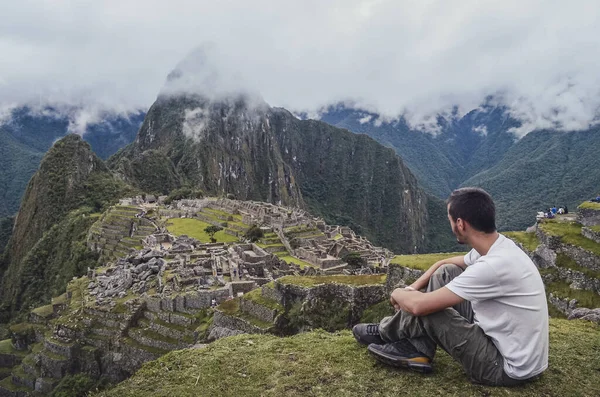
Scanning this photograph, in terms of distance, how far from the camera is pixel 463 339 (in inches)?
174

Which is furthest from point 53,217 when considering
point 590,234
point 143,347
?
point 590,234

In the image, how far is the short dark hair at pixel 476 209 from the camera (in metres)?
4.38

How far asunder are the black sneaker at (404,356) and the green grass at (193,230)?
3788 centimetres

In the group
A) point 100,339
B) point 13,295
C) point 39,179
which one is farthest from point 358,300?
point 39,179

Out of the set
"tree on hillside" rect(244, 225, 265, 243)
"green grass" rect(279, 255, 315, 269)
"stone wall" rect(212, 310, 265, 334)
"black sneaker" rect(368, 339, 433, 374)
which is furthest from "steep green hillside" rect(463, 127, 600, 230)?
"black sneaker" rect(368, 339, 433, 374)

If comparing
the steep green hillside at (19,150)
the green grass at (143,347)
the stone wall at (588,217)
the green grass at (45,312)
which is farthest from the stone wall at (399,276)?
the steep green hillside at (19,150)

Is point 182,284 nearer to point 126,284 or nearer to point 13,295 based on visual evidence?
point 126,284

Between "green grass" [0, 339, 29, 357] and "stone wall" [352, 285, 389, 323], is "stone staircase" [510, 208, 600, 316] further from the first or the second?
"green grass" [0, 339, 29, 357]

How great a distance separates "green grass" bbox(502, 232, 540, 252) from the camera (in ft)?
46.1

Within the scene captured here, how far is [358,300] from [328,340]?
4993 mm

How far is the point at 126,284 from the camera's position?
65.9 feet

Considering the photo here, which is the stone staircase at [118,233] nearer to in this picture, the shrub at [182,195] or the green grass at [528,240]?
the shrub at [182,195]

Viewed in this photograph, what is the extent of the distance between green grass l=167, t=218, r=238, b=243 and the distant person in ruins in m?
38.5

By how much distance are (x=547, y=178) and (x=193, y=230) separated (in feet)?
414
